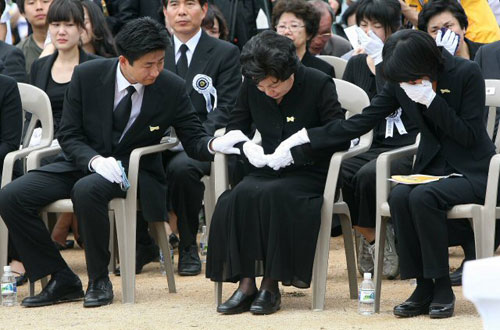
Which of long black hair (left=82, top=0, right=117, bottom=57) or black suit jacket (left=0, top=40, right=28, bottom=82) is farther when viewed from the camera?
long black hair (left=82, top=0, right=117, bottom=57)

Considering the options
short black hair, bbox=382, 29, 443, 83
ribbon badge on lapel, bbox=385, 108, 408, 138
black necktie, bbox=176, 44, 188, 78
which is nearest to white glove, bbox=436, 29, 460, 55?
ribbon badge on lapel, bbox=385, 108, 408, 138

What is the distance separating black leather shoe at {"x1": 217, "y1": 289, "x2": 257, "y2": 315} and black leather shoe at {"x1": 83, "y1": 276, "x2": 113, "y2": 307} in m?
0.66

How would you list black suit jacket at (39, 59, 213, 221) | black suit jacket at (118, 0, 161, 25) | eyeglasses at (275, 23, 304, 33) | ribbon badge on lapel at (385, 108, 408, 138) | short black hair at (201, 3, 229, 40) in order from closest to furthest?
black suit jacket at (39, 59, 213, 221)
ribbon badge on lapel at (385, 108, 408, 138)
eyeglasses at (275, 23, 304, 33)
short black hair at (201, 3, 229, 40)
black suit jacket at (118, 0, 161, 25)

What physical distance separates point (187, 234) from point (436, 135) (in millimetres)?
1880

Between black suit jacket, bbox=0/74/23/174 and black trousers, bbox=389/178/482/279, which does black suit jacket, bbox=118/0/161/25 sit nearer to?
black suit jacket, bbox=0/74/23/174

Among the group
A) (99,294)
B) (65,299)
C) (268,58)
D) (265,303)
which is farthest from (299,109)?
(65,299)

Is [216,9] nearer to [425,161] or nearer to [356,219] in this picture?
[356,219]

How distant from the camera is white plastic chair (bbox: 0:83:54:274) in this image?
4.99m

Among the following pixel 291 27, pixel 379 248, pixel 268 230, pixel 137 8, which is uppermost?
pixel 137 8

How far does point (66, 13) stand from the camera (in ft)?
20.6

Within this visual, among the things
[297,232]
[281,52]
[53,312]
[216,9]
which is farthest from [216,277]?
[216,9]

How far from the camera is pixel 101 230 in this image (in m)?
4.61

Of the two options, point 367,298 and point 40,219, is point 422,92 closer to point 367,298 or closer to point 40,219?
point 367,298

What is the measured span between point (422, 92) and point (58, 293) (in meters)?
2.12
